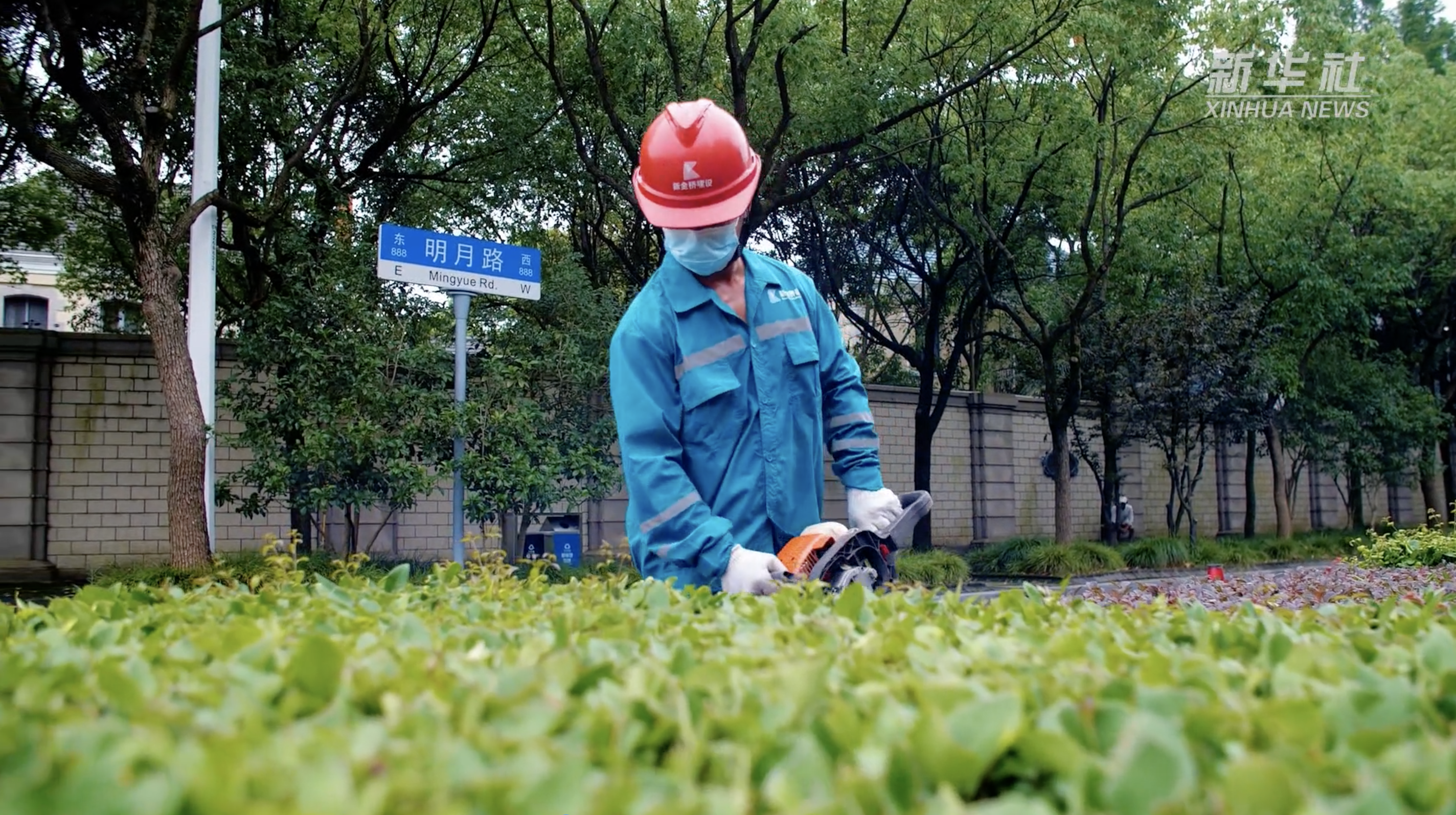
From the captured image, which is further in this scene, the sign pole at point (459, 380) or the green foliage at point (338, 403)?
the green foliage at point (338, 403)

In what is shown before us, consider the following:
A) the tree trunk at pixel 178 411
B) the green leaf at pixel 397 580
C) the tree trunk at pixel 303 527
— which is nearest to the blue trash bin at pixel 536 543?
the tree trunk at pixel 303 527

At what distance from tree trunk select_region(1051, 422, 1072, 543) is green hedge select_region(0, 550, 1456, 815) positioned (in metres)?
16.5

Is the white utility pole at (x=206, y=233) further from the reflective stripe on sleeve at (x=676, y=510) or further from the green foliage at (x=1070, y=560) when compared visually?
the green foliage at (x=1070, y=560)

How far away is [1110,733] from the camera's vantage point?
4.15 feet

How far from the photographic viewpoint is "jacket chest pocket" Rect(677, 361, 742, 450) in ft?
12.9

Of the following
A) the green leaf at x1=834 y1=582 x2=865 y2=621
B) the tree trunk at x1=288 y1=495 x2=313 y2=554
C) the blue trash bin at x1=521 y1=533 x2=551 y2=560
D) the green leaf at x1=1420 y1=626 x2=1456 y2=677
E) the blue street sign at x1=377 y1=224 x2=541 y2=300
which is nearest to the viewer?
the green leaf at x1=1420 y1=626 x2=1456 y2=677

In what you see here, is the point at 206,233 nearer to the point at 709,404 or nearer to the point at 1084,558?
the point at 709,404

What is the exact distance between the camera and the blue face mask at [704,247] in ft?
13.1

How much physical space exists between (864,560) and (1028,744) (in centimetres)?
277

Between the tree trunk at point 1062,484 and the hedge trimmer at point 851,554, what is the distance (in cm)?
1459

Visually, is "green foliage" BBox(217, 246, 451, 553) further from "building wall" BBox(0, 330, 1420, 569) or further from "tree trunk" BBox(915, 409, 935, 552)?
"tree trunk" BBox(915, 409, 935, 552)

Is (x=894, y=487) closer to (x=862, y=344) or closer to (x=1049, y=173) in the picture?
(x=862, y=344)

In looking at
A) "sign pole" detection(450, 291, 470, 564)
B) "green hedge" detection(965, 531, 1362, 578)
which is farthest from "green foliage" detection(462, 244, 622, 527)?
"green hedge" detection(965, 531, 1362, 578)

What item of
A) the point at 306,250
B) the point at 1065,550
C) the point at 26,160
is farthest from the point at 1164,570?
the point at 26,160
